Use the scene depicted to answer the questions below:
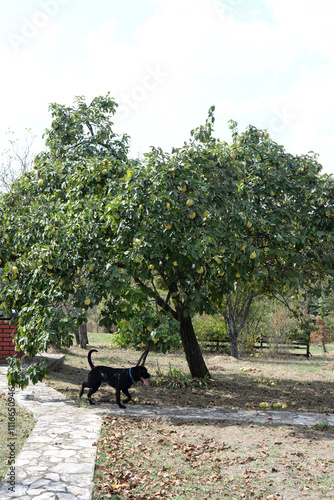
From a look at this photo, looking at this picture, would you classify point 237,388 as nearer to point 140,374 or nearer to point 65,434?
point 140,374

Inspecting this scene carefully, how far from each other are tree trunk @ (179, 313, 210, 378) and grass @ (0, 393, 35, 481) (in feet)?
14.1

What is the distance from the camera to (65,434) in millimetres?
6344

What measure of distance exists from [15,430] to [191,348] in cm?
524

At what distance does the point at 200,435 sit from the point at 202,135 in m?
5.05

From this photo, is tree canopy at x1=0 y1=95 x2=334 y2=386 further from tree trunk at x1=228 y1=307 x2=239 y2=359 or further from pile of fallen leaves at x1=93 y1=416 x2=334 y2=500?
tree trunk at x1=228 y1=307 x2=239 y2=359

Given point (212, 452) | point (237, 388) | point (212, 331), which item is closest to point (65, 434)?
point (212, 452)

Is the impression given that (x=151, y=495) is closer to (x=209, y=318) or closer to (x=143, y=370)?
(x=143, y=370)

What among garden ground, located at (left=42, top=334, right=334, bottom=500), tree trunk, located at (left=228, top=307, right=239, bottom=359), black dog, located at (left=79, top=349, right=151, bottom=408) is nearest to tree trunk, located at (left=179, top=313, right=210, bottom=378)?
garden ground, located at (left=42, top=334, right=334, bottom=500)

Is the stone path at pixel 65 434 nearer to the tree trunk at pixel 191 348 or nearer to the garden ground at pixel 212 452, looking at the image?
the garden ground at pixel 212 452

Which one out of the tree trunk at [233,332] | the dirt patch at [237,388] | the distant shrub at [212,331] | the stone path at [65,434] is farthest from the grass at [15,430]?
the distant shrub at [212,331]

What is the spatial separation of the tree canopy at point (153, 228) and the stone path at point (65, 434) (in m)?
1.06

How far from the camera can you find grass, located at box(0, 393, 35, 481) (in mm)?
5367

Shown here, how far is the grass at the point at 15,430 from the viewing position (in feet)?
17.6

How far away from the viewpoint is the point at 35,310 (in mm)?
8102
